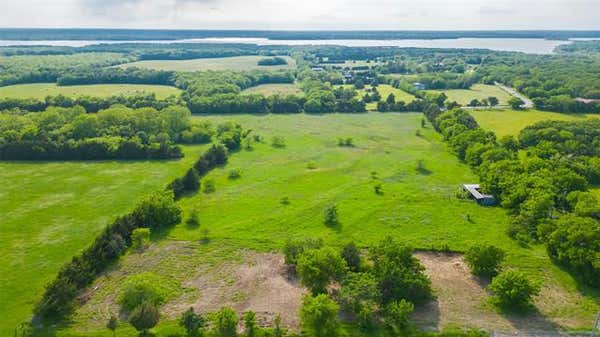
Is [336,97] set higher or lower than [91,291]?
higher

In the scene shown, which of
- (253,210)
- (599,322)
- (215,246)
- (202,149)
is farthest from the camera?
(202,149)

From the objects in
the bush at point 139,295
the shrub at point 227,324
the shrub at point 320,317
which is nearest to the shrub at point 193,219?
the bush at point 139,295

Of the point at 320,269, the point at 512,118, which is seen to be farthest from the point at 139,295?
the point at 512,118

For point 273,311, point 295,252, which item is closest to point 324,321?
point 273,311

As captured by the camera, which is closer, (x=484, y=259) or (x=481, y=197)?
(x=484, y=259)

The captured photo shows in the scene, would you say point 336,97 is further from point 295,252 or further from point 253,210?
point 295,252

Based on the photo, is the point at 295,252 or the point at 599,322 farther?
the point at 295,252

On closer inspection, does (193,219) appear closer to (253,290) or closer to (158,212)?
(158,212)
